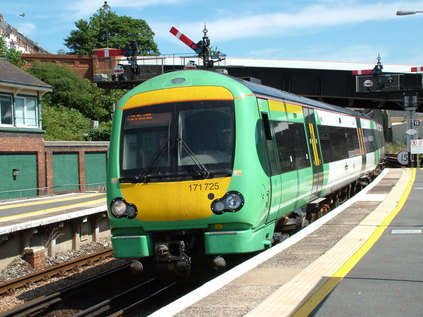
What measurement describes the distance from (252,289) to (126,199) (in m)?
2.37

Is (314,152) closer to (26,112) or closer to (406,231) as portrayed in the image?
(406,231)

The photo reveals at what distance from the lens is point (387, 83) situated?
105 feet

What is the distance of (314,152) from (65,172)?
61.6ft

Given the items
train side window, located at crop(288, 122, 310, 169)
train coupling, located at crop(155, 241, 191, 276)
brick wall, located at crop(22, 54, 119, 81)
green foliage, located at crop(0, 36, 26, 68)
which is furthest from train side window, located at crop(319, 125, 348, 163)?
brick wall, located at crop(22, 54, 119, 81)

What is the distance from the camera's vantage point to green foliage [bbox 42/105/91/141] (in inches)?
1492

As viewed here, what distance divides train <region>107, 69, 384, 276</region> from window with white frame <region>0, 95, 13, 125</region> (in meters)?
17.9

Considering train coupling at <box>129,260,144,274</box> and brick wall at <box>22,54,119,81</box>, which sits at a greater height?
brick wall at <box>22,54,119,81</box>

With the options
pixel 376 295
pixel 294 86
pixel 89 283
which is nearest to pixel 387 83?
pixel 294 86

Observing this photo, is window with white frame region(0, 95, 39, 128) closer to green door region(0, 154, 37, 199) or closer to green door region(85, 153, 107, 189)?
green door region(0, 154, 37, 199)

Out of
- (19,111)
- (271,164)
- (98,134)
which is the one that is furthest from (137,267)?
(98,134)

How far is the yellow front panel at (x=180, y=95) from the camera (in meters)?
7.96

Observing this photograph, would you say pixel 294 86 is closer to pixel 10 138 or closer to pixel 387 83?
pixel 387 83

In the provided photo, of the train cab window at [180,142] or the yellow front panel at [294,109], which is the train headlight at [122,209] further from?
the yellow front panel at [294,109]

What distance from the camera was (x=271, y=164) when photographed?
8.47 m
